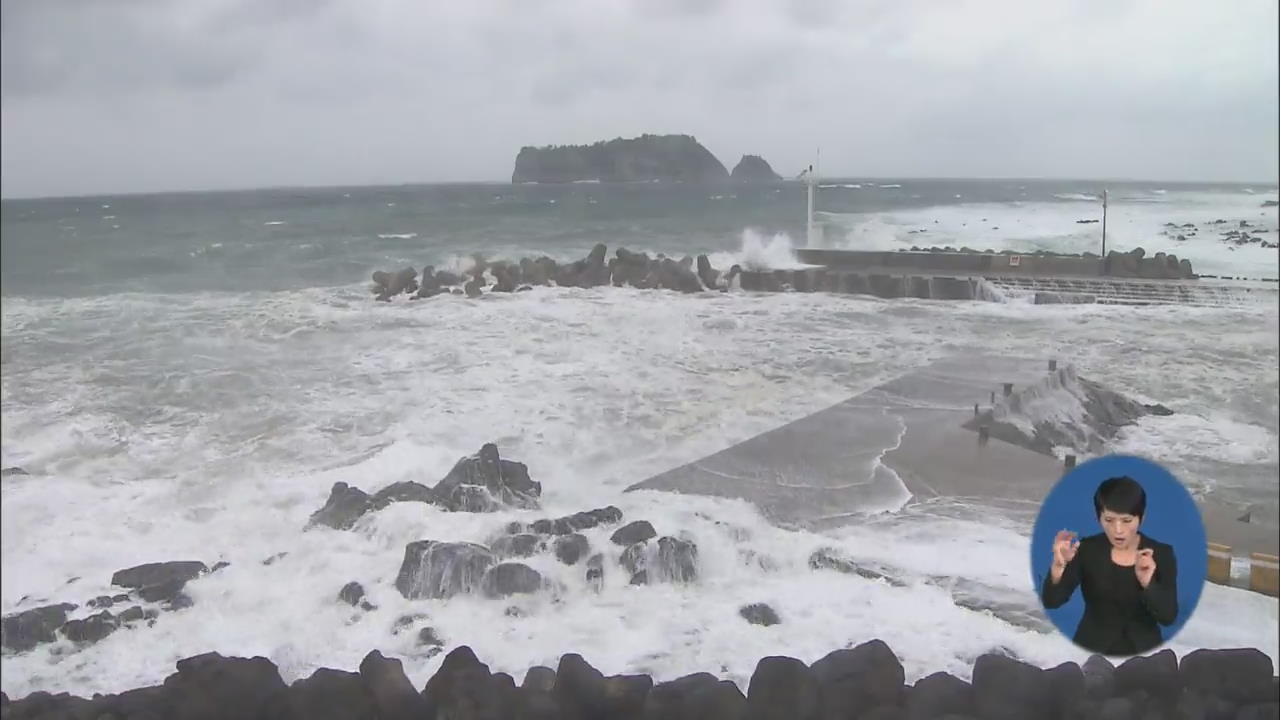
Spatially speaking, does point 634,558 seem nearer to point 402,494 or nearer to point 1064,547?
point 402,494

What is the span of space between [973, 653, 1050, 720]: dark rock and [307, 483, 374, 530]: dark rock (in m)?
1.88

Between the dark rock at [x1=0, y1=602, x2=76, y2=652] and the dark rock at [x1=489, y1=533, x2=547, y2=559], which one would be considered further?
the dark rock at [x1=489, y1=533, x2=547, y2=559]

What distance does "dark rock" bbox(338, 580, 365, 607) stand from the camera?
237 cm

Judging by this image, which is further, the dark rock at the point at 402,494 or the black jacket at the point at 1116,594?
the dark rock at the point at 402,494

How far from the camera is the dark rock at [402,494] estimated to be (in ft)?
9.23

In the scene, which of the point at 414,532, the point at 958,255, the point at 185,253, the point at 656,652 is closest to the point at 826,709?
the point at 656,652

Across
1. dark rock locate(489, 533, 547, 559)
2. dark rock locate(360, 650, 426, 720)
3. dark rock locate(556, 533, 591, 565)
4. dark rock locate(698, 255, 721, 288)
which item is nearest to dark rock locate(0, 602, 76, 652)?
dark rock locate(360, 650, 426, 720)

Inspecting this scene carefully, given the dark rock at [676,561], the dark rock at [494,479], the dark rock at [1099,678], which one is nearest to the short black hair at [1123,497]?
→ the dark rock at [1099,678]

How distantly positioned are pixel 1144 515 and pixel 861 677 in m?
1.21

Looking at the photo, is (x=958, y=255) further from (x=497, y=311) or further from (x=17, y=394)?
(x=17, y=394)

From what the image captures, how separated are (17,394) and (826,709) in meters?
4.07

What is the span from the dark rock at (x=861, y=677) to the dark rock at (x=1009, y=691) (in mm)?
156

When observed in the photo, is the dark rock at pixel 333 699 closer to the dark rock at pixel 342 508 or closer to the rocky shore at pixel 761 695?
the rocky shore at pixel 761 695

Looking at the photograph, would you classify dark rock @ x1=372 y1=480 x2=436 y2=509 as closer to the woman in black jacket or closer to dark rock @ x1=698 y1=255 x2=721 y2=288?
the woman in black jacket
